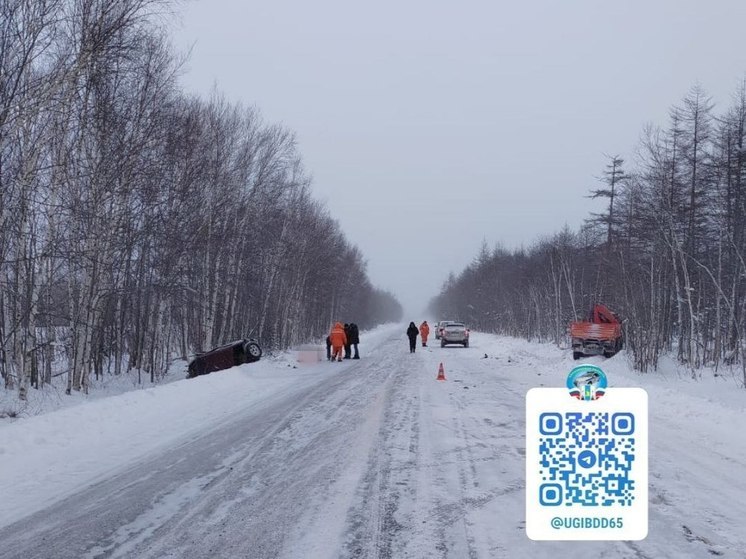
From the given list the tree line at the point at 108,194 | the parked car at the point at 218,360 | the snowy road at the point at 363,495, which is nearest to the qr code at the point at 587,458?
the snowy road at the point at 363,495

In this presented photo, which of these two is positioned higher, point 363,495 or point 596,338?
point 596,338

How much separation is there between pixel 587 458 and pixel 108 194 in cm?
1603

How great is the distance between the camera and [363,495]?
561 centimetres

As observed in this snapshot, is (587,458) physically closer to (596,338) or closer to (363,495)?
(363,495)

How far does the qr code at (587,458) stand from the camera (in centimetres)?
273

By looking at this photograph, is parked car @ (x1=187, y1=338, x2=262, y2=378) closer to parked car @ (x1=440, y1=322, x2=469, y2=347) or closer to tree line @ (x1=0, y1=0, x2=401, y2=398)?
tree line @ (x1=0, y1=0, x2=401, y2=398)

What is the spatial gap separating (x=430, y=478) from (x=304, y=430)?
3.62 m

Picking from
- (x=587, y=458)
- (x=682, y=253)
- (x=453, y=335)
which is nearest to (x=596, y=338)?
(x=682, y=253)

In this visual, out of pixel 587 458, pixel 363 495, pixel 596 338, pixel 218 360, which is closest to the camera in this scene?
pixel 587 458

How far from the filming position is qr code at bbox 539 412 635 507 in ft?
8.95

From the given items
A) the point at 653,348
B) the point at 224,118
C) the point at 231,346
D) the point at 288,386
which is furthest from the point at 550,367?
the point at 224,118

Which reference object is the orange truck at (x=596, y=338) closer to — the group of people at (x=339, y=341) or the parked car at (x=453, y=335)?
the group of people at (x=339, y=341)

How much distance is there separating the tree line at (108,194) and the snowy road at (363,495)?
21.8 ft

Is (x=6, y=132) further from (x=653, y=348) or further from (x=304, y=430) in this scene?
(x=653, y=348)
